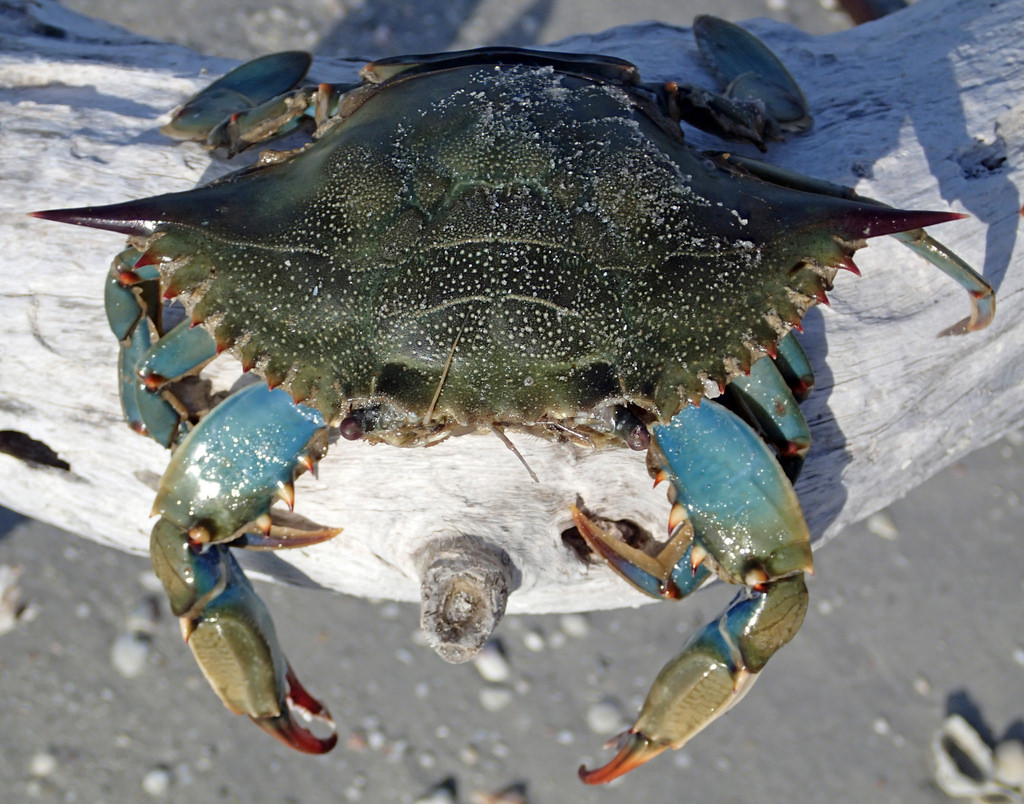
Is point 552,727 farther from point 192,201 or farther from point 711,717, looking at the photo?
point 192,201

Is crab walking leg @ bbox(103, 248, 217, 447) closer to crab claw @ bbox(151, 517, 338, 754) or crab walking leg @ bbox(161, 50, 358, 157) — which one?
crab claw @ bbox(151, 517, 338, 754)

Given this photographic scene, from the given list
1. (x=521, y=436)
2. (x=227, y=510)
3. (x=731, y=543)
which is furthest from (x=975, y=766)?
(x=227, y=510)

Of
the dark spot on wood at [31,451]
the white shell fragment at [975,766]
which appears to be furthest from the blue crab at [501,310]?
the white shell fragment at [975,766]

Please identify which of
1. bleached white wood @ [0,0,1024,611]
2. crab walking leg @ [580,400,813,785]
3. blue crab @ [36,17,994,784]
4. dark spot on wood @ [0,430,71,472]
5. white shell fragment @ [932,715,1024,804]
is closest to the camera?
blue crab @ [36,17,994,784]

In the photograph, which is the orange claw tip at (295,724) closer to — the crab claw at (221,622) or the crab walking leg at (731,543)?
the crab claw at (221,622)

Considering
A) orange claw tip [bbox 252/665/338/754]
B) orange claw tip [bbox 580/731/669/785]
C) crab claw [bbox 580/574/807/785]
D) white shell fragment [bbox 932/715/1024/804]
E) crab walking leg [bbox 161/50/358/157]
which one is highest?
crab walking leg [bbox 161/50/358/157]

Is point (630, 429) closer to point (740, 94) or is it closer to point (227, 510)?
point (227, 510)

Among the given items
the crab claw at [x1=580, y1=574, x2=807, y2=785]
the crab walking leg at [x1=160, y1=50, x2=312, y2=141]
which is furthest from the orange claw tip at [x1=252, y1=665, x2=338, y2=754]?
the crab walking leg at [x1=160, y1=50, x2=312, y2=141]
